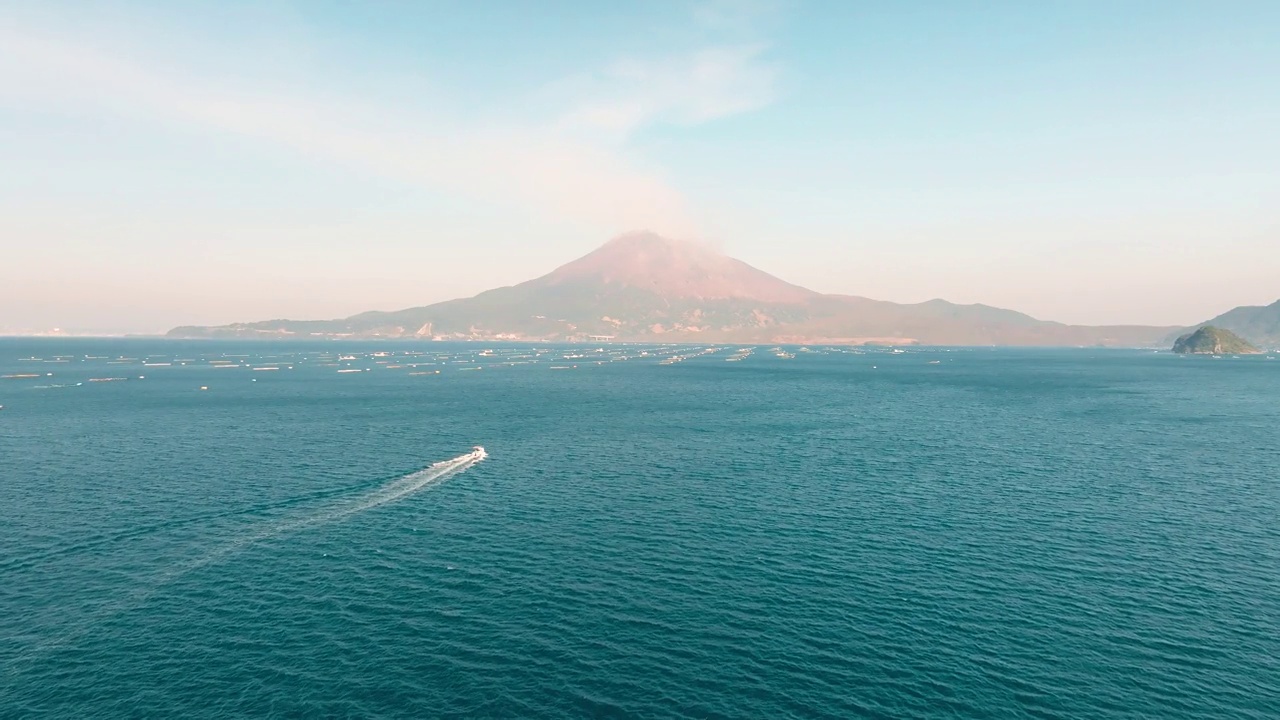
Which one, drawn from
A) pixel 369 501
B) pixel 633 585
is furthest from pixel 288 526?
pixel 633 585

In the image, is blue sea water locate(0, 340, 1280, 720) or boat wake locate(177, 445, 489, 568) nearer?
blue sea water locate(0, 340, 1280, 720)

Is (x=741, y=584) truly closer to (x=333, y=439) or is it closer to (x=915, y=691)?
(x=915, y=691)

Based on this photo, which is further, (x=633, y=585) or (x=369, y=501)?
(x=369, y=501)

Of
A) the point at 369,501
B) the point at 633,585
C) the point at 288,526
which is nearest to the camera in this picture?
the point at 633,585

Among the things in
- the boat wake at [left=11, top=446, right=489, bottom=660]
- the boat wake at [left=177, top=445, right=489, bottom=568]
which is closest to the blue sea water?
the boat wake at [left=11, top=446, right=489, bottom=660]

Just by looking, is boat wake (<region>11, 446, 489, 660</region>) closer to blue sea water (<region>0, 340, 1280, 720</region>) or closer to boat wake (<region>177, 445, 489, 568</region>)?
boat wake (<region>177, 445, 489, 568</region>)

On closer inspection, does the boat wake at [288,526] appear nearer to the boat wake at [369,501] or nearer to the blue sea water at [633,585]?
the boat wake at [369,501]

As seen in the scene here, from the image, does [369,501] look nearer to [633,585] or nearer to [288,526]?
[288,526]

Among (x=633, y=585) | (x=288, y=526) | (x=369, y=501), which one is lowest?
(x=633, y=585)

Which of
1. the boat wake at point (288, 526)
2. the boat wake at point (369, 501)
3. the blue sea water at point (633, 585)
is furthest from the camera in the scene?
the boat wake at point (369, 501)

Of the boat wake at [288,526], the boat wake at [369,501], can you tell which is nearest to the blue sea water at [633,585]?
the boat wake at [288,526]
